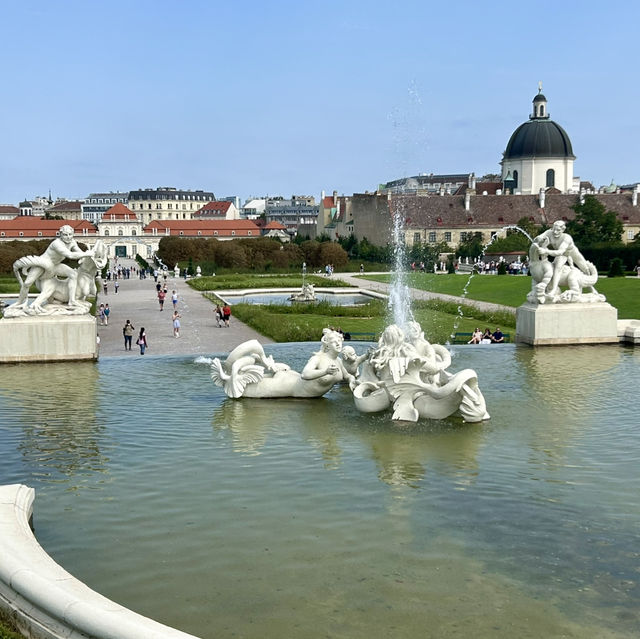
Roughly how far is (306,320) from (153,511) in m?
24.0

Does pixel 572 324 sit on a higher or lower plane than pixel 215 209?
lower

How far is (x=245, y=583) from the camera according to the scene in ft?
22.0

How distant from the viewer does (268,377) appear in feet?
44.6

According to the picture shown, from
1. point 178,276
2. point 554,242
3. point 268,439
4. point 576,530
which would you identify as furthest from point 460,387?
point 178,276

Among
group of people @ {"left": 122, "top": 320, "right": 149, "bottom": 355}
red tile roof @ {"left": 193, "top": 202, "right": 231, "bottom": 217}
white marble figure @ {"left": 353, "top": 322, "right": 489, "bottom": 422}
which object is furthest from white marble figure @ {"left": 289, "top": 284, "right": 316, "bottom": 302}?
red tile roof @ {"left": 193, "top": 202, "right": 231, "bottom": 217}

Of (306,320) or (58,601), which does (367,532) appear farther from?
(306,320)

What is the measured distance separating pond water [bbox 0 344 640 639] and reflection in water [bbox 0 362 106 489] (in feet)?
0.16

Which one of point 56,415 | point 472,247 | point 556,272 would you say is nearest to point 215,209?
point 472,247

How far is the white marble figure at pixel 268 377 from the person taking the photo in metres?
13.1

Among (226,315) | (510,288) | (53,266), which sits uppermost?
(53,266)

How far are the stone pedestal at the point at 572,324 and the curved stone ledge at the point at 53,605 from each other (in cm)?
1444

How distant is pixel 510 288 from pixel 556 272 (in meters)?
27.1

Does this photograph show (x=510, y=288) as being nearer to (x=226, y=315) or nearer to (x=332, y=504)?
(x=226, y=315)

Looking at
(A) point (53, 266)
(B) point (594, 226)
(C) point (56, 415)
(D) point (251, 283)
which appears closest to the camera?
(C) point (56, 415)
